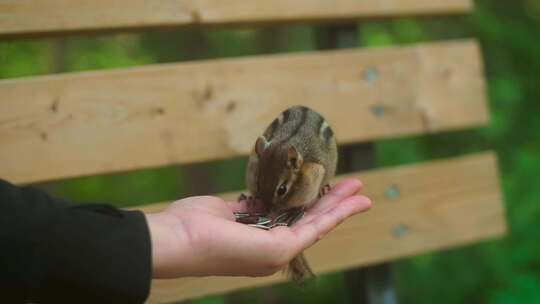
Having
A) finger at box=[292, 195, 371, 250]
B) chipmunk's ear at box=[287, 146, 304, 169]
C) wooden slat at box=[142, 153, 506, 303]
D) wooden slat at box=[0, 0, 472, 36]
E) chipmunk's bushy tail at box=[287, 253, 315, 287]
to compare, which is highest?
wooden slat at box=[0, 0, 472, 36]

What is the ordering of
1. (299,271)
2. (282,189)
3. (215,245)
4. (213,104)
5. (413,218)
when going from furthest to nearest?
(413,218), (213,104), (282,189), (299,271), (215,245)

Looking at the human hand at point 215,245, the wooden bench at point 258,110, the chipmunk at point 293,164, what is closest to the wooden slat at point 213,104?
the wooden bench at point 258,110

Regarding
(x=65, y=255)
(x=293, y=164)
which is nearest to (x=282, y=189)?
(x=293, y=164)

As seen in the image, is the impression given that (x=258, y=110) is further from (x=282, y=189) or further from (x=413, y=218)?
(x=413, y=218)

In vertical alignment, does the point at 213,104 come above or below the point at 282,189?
above

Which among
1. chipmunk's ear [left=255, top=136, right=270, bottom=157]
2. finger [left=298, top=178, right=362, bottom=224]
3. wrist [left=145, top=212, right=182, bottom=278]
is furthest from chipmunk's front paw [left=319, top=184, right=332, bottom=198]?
wrist [left=145, top=212, right=182, bottom=278]

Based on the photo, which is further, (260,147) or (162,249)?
(260,147)

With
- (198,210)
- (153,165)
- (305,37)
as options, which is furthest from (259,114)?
(305,37)

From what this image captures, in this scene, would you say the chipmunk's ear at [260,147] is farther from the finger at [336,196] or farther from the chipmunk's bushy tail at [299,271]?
the chipmunk's bushy tail at [299,271]

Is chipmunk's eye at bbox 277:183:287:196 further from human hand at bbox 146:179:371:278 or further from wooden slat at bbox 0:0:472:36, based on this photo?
wooden slat at bbox 0:0:472:36
